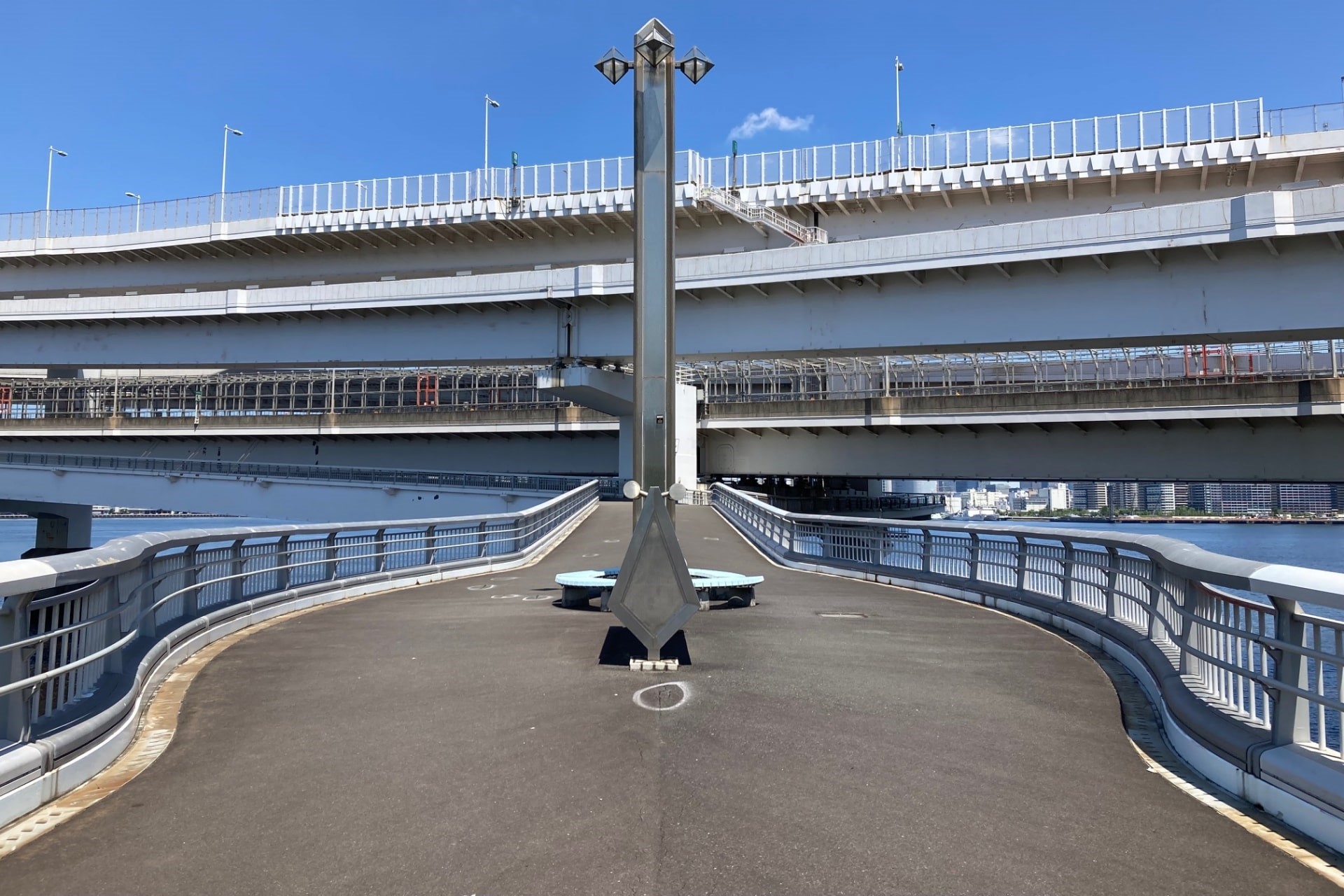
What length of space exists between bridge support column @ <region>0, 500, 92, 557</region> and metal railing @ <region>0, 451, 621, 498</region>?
14.0 metres

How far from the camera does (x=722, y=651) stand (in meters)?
10.5

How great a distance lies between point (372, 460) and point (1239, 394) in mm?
39849

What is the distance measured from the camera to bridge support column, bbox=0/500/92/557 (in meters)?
55.5

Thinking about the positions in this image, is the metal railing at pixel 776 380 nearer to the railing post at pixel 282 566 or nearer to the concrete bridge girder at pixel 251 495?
the concrete bridge girder at pixel 251 495

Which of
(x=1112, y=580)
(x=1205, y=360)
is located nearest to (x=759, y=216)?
(x=1205, y=360)

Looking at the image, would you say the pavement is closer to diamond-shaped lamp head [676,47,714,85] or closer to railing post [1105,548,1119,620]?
railing post [1105,548,1119,620]

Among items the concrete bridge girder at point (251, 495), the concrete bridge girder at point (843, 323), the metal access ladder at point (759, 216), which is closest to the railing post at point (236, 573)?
the concrete bridge girder at point (843, 323)

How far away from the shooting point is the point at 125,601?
848 centimetres

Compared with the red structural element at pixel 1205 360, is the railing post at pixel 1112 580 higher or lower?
lower

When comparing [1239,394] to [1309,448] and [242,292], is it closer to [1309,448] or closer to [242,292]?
[1309,448]

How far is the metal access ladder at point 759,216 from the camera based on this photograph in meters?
40.0

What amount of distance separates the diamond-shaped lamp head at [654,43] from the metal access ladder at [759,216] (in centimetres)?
2812

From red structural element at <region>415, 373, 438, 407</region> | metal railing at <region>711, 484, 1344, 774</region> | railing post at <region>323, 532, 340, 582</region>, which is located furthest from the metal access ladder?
red structural element at <region>415, 373, 438, 407</region>

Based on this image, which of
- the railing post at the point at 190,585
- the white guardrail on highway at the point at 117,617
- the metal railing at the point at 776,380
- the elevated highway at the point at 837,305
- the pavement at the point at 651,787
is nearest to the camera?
the pavement at the point at 651,787
